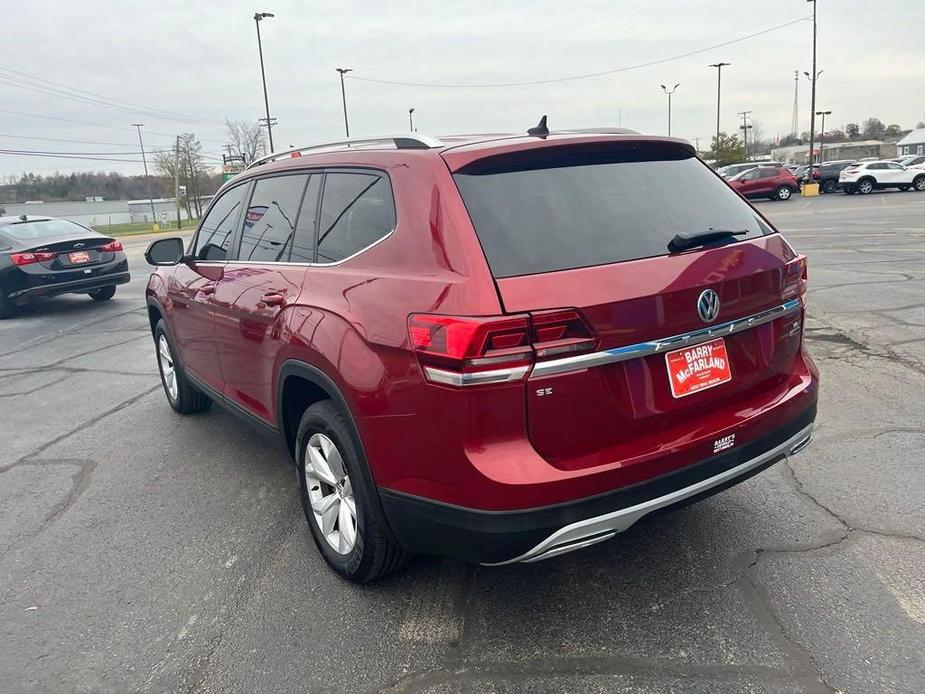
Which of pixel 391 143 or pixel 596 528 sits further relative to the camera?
pixel 391 143

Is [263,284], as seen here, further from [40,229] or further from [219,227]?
[40,229]

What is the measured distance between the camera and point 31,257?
1084cm

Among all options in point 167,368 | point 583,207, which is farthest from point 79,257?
point 583,207

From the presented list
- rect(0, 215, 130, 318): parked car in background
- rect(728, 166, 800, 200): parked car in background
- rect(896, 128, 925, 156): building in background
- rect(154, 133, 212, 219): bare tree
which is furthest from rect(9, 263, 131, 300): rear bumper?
rect(896, 128, 925, 156): building in background

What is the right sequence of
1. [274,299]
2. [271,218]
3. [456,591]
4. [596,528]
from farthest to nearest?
[271,218], [274,299], [456,591], [596,528]

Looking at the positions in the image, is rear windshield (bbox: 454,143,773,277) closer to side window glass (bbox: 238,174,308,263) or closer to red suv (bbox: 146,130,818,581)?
red suv (bbox: 146,130,818,581)

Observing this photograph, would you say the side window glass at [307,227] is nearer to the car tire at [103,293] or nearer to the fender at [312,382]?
the fender at [312,382]

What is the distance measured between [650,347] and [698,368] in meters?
0.29

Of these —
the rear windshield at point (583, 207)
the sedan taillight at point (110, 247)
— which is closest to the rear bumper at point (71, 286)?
the sedan taillight at point (110, 247)

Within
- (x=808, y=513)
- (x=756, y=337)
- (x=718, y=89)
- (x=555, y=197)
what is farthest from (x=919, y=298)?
(x=718, y=89)

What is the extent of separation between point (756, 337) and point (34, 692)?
301cm

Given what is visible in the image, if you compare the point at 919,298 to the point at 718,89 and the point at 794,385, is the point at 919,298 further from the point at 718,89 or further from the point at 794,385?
the point at 718,89

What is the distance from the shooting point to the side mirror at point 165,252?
5.06m

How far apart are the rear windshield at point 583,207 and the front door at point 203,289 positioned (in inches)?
85.7
